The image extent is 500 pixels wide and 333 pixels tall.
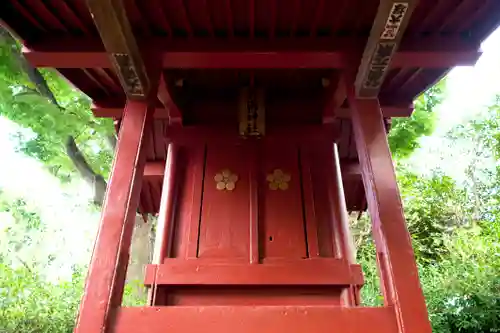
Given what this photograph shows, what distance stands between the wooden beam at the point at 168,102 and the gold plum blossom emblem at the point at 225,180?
0.71 meters

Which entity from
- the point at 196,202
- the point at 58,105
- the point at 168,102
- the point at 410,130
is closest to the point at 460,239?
the point at 410,130

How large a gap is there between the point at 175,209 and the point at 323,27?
2029 mm

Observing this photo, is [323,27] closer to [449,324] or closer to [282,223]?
[282,223]

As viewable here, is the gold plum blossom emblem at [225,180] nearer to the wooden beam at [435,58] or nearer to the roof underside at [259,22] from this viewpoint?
the roof underside at [259,22]

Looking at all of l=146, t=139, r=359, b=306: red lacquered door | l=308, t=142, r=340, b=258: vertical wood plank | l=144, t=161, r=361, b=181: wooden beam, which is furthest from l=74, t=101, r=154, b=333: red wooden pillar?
l=144, t=161, r=361, b=181: wooden beam

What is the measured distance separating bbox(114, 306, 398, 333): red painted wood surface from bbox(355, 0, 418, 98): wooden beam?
1.53 metres

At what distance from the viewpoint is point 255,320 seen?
2.29 metres

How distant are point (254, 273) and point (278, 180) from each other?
0.94 meters

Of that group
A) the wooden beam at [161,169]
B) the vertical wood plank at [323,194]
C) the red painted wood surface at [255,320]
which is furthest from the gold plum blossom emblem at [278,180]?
the red painted wood surface at [255,320]

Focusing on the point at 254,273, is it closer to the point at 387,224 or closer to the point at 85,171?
the point at 387,224

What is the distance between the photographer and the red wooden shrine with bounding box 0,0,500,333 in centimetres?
234

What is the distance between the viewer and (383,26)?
2.58 m

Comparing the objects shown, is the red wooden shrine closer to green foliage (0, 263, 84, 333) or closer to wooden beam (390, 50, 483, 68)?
wooden beam (390, 50, 483, 68)

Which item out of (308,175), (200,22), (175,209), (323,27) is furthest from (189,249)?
(323,27)
